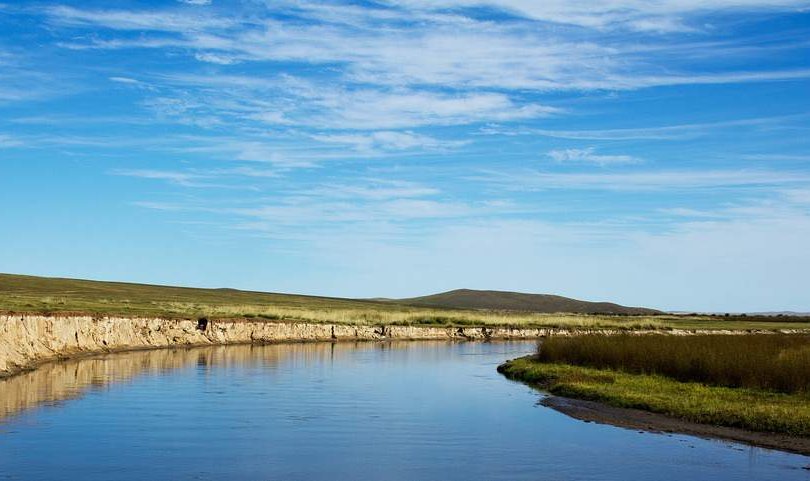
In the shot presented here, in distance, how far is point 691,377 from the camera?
37.9 m

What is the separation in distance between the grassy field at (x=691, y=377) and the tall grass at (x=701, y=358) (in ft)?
0.13

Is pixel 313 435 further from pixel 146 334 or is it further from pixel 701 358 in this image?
pixel 146 334

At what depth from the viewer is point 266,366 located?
4788 centimetres

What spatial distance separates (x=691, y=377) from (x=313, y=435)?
1924cm

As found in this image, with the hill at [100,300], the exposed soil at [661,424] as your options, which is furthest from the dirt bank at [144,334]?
the exposed soil at [661,424]

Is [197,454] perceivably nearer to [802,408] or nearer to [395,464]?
[395,464]

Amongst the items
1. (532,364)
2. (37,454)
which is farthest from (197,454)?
(532,364)

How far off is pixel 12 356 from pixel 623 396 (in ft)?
86.8

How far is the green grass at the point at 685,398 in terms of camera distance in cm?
2606

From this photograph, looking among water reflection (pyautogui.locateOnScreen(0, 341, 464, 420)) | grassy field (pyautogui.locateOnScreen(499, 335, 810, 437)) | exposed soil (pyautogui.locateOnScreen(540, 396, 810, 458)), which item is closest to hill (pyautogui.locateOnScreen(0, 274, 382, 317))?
water reflection (pyautogui.locateOnScreen(0, 341, 464, 420))

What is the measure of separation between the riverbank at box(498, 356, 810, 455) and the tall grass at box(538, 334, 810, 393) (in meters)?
0.89

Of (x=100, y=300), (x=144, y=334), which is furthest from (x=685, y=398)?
(x=100, y=300)

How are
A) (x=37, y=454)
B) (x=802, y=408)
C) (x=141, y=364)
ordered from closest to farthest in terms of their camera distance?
(x=37, y=454) → (x=802, y=408) → (x=141, y=364)

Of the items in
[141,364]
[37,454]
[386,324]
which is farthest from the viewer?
[386,324]
